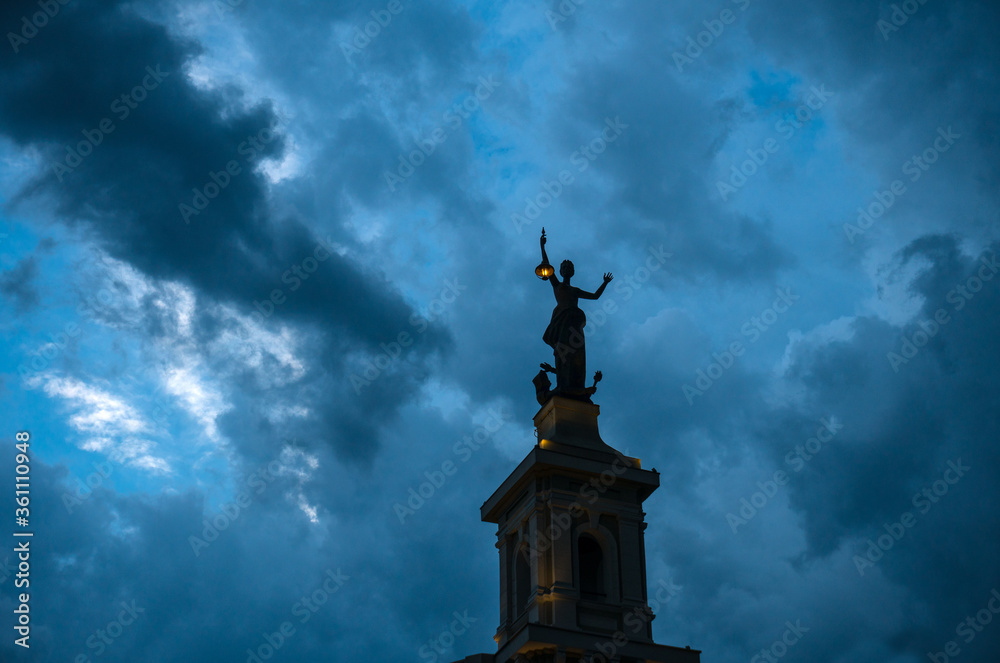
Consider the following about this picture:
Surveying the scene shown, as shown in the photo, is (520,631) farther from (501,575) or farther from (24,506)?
(24,506)

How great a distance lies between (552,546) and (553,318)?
9.90 meters

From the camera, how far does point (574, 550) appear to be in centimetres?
3466

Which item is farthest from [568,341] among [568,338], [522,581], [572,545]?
[522,581]

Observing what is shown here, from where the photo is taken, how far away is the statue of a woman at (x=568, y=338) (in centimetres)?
3878

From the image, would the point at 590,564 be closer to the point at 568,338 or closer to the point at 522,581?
the point at 522,581

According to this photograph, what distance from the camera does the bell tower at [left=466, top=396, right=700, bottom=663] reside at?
32.9 meters

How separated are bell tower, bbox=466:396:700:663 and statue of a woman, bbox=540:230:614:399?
33.5 inches

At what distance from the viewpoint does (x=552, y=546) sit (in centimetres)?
3431

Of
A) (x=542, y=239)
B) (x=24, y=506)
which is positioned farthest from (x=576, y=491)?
(x=24, y=506)

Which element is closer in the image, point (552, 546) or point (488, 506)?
point (552, 546)

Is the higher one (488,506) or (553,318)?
(553,318)

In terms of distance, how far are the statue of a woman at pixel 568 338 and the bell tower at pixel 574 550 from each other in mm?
850

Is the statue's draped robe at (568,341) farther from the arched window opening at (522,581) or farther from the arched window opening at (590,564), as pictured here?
the arched window opening at (522,581)

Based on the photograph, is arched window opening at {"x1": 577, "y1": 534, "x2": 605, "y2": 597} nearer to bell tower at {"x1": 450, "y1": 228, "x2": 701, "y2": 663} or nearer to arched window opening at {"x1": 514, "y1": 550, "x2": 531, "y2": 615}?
bell tower at {"x1": 450, "y1": 228, "x2": 701, "y2": 663}
